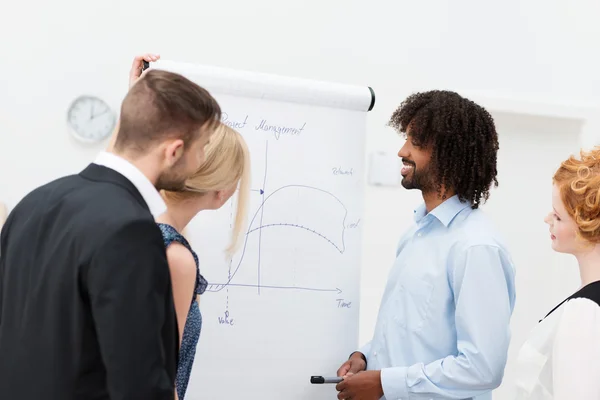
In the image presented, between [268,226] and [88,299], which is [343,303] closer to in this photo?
[268,226]

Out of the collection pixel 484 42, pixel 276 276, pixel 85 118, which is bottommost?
pixel 276 276

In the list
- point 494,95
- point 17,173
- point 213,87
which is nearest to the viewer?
point 213,87

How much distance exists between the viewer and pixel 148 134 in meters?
1.23

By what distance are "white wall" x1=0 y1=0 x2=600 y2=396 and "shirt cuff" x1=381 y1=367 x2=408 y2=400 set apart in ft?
4.81

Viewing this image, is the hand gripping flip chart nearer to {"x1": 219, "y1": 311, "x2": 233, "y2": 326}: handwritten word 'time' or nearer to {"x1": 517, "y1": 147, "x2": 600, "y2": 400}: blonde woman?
{"x1": 219, "y1": 311, "x2": 233, "y2": 326}: handwritten word 'time'

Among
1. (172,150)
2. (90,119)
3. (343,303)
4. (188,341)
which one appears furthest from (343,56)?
(172,150)

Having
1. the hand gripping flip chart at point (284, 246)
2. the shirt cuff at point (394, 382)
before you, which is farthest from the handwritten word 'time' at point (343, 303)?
the shirt cuff at point (394, 382)

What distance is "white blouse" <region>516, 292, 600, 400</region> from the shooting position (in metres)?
1.49

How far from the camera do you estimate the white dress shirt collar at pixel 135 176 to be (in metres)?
1.22

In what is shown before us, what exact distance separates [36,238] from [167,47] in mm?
1959

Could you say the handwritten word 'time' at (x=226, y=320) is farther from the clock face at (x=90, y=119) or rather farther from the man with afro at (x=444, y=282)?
the clock face at (x=90, y=119)

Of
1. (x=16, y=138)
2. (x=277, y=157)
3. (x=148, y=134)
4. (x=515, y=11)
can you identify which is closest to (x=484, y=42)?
(x=515, y=11)

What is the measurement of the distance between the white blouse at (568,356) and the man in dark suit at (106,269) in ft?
2.66

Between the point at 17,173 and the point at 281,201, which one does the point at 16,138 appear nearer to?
the point at 17,173
